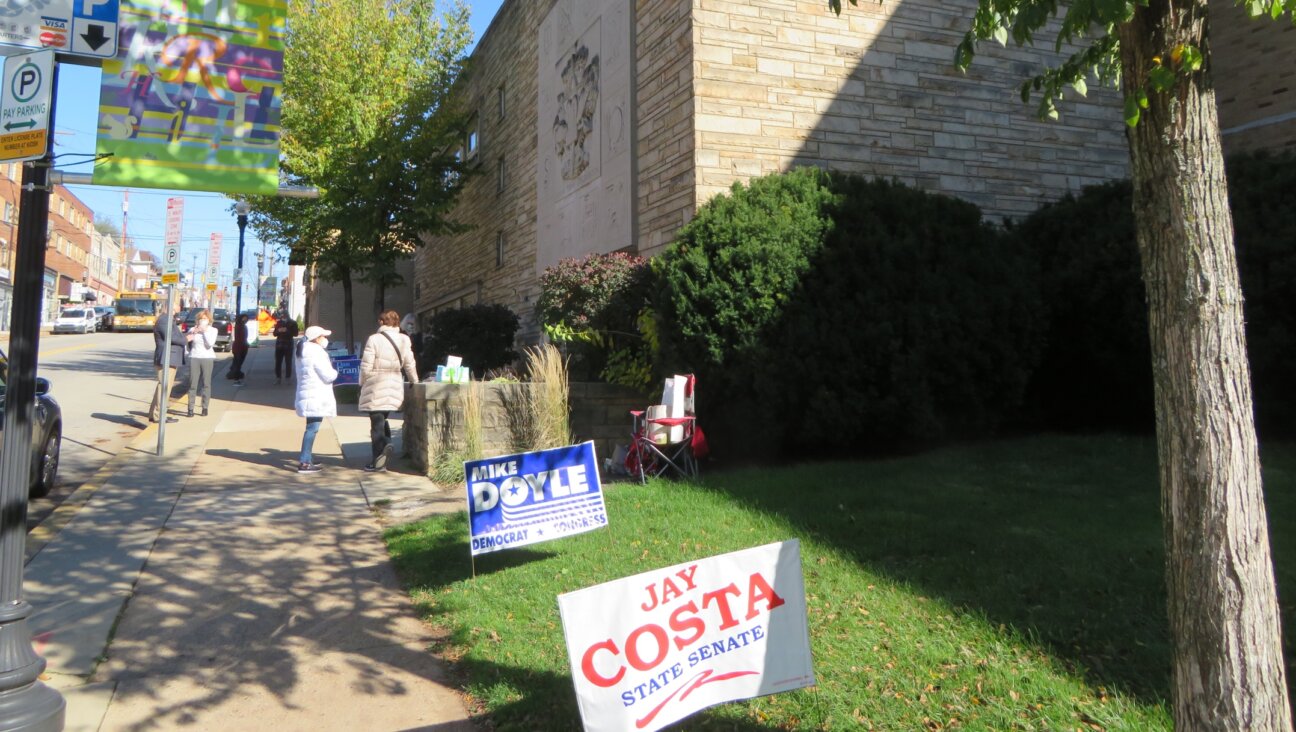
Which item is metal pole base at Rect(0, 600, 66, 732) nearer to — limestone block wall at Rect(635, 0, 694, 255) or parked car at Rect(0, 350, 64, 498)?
parked car at Rect(0, 350, 64, 498)

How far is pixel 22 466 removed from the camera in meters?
3.84

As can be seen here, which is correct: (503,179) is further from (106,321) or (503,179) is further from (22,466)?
(106,321)

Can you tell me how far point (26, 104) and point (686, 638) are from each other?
142 inches

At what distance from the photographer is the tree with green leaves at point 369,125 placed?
19.8 m

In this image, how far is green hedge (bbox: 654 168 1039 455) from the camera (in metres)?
8.01

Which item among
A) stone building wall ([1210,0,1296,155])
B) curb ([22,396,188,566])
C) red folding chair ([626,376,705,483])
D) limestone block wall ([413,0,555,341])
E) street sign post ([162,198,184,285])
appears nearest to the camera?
curb ([22,396,188,566])

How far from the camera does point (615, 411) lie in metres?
10.0

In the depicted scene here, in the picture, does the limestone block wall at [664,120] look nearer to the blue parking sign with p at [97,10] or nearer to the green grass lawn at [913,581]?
the green grass lawn at [913,581]

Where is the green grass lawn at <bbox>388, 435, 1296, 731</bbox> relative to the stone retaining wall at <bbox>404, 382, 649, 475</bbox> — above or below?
below

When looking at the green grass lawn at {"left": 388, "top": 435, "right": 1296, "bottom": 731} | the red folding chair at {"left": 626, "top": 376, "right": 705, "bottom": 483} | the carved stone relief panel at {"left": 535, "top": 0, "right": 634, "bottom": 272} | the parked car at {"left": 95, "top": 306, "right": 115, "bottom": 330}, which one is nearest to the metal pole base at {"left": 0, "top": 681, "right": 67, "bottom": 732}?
the green grass lawn at {"left": 388, "top": 435, "right": 1296, "bottom": 731}

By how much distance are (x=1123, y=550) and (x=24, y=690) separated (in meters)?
5.53

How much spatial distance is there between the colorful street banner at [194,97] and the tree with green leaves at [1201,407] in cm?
436

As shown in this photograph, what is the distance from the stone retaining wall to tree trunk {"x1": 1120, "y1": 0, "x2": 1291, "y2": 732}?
746cm

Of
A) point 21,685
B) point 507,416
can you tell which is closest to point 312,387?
point 507,416
